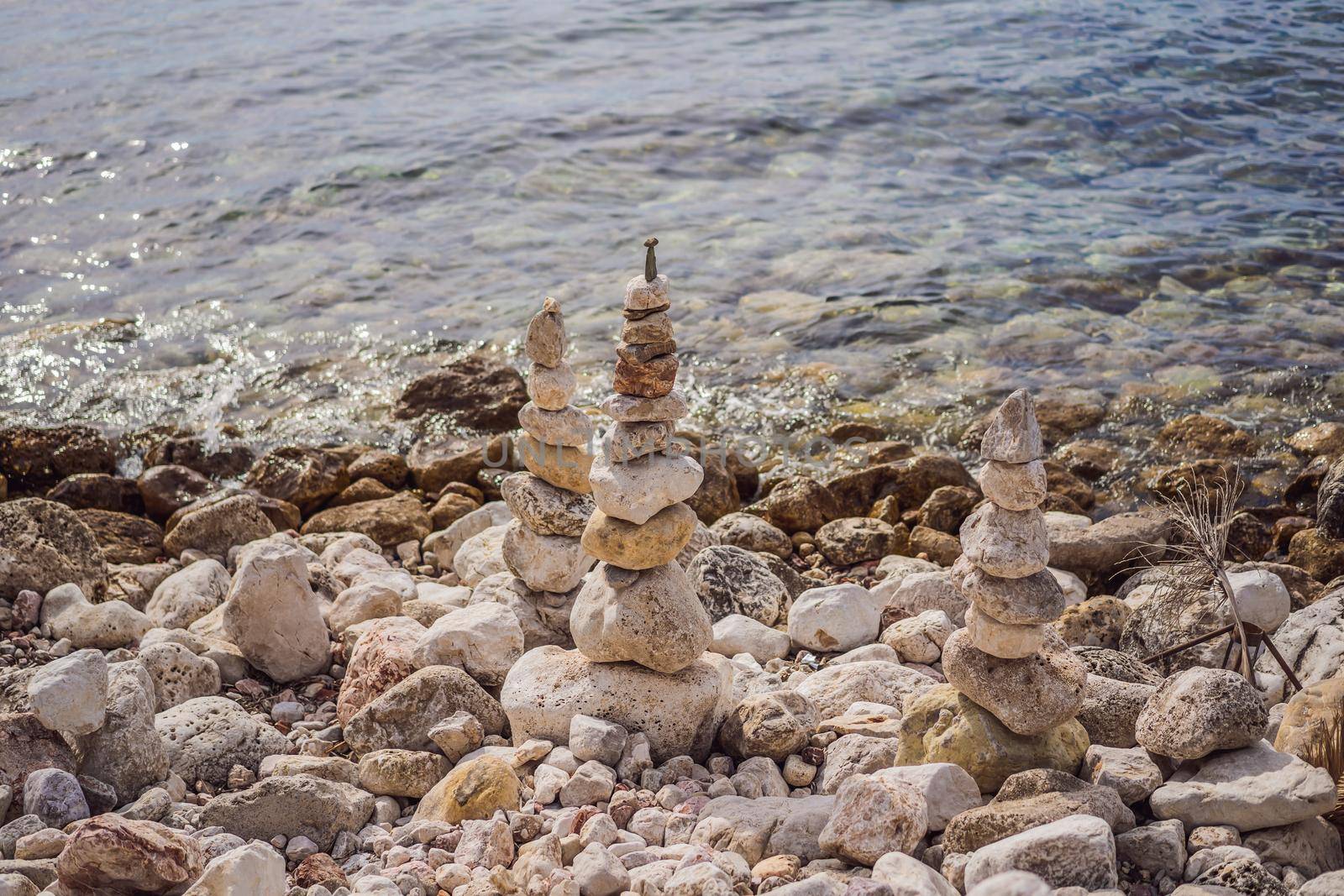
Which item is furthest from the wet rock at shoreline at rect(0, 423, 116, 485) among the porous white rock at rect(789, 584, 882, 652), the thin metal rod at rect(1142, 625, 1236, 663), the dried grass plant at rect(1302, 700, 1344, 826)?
the dried grass plant at rect(1302, 700, 1344, 826)

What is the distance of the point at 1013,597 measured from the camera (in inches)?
173

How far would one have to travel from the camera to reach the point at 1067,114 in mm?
16672

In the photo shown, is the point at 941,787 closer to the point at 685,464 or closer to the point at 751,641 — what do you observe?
the point at 685,464

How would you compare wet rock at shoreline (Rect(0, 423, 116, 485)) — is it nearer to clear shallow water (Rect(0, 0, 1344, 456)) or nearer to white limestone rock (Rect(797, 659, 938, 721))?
clear shallow water (Rect(0, 0, 1344, 456))

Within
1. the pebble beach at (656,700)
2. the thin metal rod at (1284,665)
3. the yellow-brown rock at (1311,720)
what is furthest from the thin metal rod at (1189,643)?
the yellow-brown rock at (1311,720)

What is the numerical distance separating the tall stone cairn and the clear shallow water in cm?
500

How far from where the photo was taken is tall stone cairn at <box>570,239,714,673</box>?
16.2ft

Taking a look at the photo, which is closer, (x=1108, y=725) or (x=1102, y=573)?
(x=1108, y=725)

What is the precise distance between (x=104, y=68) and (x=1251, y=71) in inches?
743

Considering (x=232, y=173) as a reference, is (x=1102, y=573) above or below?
below

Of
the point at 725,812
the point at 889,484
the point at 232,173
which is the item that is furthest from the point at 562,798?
the point at 232,173

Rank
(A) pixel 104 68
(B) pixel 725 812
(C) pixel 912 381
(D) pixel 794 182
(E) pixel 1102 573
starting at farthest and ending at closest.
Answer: (A) pixel 104 68, (D) pixel 794 182, (C) pixel 912 381, (E) pixel 1102 573, (B) pixel 725 812

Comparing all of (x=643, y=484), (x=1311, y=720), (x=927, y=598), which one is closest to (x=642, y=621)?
(x=643, y=484)

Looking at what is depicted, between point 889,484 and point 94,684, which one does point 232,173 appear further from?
point 94,684
